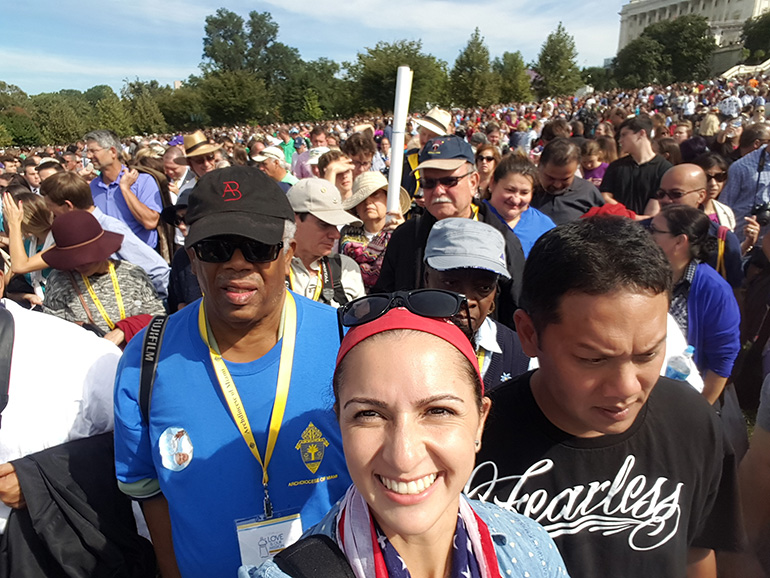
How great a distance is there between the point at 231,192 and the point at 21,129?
56.3 meters

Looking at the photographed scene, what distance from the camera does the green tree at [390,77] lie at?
44.2 metres

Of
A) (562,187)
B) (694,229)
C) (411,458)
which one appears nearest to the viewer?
(411,458)

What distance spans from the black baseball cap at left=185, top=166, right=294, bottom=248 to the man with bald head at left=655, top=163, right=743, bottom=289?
11.5 feet

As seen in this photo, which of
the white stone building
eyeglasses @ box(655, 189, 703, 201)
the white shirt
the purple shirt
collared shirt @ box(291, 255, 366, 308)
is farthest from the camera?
the white stone building

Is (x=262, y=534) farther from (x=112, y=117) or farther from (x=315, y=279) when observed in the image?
(x=112, y=117)

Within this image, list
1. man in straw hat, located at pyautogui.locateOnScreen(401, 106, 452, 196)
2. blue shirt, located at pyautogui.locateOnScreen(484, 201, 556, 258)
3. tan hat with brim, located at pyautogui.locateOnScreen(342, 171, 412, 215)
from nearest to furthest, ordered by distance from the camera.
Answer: blue shirt, located at pyautogui.locateOnScreen(484, 201, 556, 258), tan hat with brim, located at pyautogui.locateOnScreen(342, 171, 412, 215), man in straw hat, located at pyautogui.locateOnScreen(401, 106, 452, 196)

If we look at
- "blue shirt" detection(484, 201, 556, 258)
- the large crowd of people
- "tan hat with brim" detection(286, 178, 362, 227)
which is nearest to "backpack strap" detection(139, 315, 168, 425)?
the large crowd of people

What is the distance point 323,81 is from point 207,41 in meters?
60.1

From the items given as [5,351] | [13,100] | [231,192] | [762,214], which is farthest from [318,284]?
[13,100]

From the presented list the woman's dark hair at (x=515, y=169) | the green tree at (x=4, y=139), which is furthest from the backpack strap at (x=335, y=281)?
the green tree at (x=4, y=139)

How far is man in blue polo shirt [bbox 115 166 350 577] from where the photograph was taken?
5.52 ft

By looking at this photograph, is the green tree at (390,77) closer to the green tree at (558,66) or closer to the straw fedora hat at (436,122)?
the green tree at (558,66)

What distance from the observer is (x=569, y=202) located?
16.0 feet

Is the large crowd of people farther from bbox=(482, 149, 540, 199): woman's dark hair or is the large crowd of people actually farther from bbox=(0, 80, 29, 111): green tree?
bbox=(0, 80, 29, 111): green tree
